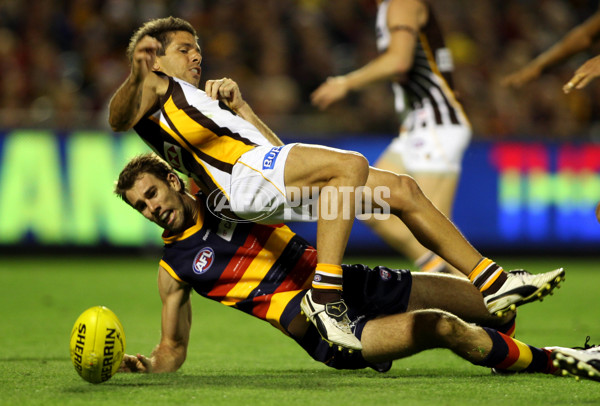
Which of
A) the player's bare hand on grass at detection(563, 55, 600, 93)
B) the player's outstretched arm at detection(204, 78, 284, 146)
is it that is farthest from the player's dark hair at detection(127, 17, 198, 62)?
the player's bare hand on grass at detection(563, 55, 600, 93)

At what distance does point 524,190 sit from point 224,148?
8424mm

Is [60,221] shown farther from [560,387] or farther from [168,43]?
[560,387]

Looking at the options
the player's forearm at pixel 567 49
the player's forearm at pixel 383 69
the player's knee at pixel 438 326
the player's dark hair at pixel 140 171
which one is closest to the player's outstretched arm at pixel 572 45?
the player's forearm at pixel 567 49

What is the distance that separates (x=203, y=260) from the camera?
4.83 m

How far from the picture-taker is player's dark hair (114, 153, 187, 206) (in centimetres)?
493

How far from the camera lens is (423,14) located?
6805 mm

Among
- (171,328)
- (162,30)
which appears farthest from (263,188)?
(162,30)

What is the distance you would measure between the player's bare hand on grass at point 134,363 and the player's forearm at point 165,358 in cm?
6

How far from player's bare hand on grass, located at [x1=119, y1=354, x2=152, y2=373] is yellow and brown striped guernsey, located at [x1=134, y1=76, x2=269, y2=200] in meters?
1.01

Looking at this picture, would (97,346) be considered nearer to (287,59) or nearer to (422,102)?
(422,102)

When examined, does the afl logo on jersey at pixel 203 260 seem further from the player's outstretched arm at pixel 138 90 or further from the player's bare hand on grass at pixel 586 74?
the player's bare hand on grass at pixel 586 74

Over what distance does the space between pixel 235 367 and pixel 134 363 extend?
677mm

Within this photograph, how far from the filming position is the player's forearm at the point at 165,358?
4906 millimetres

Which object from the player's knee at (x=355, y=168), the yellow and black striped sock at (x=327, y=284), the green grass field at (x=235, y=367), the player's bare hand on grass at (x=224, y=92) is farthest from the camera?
the player's bare hand on grass at (x=224, y=92)
